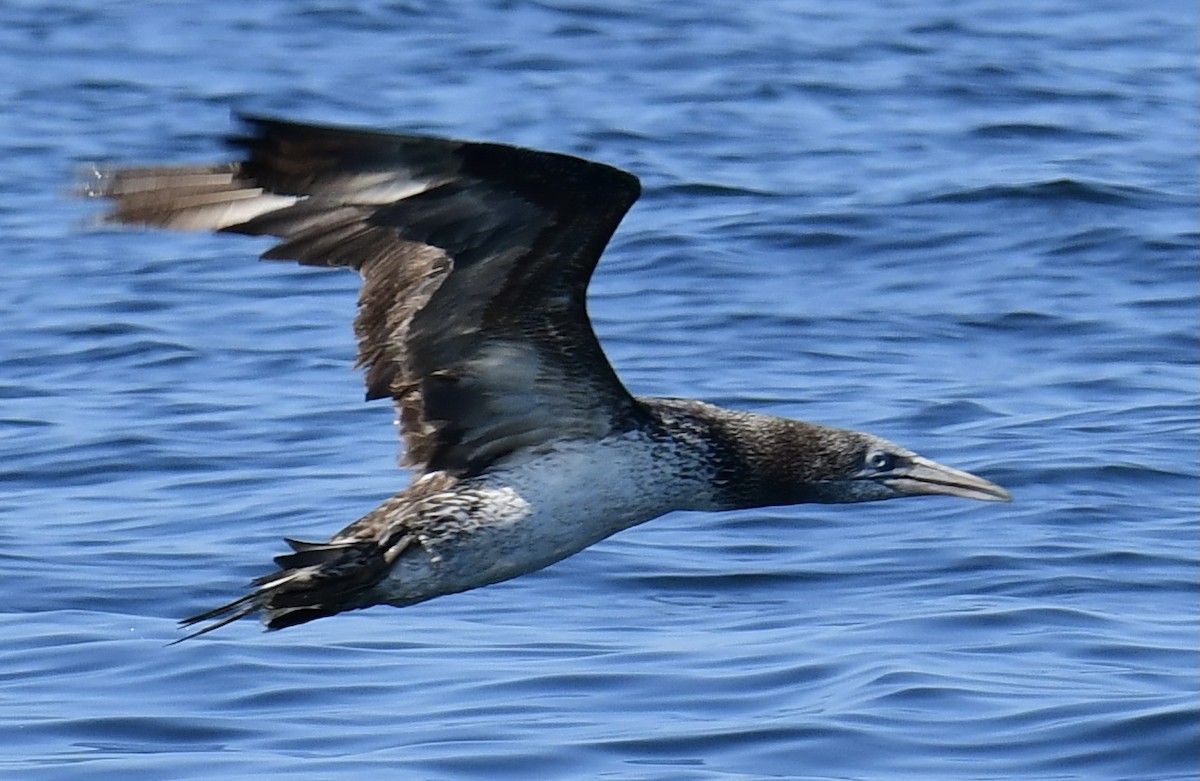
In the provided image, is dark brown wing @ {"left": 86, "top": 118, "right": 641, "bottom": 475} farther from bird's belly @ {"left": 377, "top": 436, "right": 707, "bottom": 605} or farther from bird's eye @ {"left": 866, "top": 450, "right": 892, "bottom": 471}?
bird's eye @ {"left": 866, "top": 450, "right": 892, "bottom": 471}

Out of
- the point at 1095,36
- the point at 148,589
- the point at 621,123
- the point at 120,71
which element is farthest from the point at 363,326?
the point at 1095,36

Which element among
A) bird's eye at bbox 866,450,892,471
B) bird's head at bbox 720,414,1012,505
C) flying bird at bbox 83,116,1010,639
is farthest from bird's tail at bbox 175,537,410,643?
bird's eye at bbox 866,450,892,471

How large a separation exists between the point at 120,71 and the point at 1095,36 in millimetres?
8791

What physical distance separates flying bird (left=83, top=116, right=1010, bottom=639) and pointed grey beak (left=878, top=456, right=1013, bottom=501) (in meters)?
0.09

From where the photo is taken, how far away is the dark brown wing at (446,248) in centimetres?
672

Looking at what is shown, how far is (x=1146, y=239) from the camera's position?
15148 mm

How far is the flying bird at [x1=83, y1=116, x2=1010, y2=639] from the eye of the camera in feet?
22.4

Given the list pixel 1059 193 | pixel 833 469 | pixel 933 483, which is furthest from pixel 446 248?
pixel 1059 193

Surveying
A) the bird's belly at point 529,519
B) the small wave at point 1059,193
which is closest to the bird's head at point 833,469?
the bird's belly at point 529,519

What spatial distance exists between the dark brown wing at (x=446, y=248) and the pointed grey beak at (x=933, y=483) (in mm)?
1116

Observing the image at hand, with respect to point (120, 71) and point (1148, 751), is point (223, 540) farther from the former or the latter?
point (120, 71)

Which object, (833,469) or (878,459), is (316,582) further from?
(878,459)

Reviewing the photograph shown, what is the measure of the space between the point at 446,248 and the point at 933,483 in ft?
7.14

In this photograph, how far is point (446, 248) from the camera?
709cm
